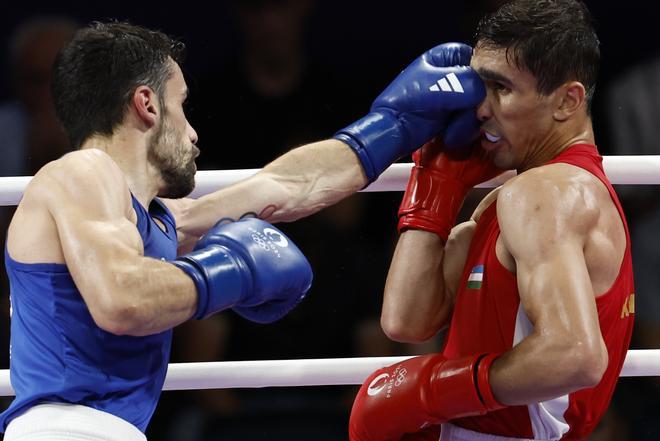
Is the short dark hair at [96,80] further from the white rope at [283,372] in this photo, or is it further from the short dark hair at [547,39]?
the short dark hair at [547,39]

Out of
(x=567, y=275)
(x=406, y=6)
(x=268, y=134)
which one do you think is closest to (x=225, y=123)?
(x=268, y=134)

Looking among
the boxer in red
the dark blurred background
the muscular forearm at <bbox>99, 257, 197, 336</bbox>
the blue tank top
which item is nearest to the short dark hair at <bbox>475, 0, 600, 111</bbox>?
the boxer in red

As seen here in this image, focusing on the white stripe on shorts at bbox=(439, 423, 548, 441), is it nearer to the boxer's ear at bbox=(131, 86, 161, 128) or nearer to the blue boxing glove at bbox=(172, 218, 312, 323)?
the blue boxing glove at bbox=(172, 218, 312, 323)

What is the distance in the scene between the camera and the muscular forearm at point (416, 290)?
2273 millimetres

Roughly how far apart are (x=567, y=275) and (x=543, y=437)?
41 cm

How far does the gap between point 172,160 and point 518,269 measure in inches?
31.4

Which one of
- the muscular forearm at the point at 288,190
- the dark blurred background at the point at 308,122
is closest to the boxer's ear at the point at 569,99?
the muscular forearm at the point at 288,190

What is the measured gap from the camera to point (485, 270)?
2.09 m

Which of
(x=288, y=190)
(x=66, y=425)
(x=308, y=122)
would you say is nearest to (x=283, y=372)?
(x=288, y=190)

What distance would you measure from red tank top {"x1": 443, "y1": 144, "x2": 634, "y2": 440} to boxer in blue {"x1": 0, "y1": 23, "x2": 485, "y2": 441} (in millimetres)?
336

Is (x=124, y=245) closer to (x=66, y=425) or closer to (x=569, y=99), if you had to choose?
(x=66, y=425)

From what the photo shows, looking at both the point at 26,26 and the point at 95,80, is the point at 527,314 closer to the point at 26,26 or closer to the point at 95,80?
the point at 95,80

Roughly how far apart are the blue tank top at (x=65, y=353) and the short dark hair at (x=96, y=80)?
34 centimetres

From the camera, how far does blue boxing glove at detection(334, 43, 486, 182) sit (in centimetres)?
225
